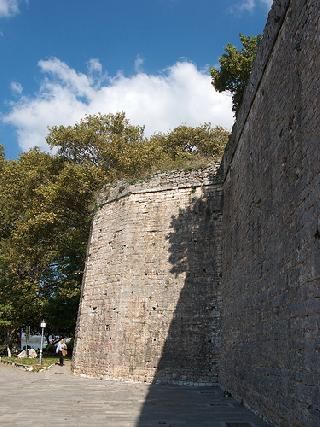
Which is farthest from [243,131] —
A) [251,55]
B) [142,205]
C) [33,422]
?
[251,55]

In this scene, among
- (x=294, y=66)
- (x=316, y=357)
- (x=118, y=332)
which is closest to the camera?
(x=316, y=357)

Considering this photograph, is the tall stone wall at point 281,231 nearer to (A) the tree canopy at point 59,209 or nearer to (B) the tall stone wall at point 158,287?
(B) the tall stone wall at point 158,287

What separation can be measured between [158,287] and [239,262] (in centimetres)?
413

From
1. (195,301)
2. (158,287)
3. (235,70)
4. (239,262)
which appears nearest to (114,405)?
(239,262)

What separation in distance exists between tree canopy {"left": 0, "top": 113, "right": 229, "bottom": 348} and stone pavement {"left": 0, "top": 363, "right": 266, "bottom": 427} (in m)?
9.93

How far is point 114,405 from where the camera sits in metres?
8.73

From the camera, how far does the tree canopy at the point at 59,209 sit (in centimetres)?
2192

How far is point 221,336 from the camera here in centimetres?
1230

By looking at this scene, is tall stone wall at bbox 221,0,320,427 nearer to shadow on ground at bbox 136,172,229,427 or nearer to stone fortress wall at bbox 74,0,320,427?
stone fortress wall at bbox 74,0,320,427

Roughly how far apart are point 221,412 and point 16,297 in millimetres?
17597

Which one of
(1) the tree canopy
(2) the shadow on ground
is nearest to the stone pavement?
(2) the shadow on ground

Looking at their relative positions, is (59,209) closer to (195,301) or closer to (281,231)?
(195,301)

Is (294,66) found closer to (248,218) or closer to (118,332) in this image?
(248,218)

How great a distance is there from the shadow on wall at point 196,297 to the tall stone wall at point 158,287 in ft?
0.09
